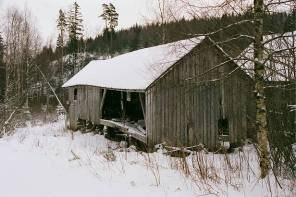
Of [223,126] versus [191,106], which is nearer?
[191,106]

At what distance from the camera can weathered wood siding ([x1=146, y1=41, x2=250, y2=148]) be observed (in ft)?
51.3

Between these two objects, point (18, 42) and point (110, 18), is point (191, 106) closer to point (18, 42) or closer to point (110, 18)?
point (18, 42)

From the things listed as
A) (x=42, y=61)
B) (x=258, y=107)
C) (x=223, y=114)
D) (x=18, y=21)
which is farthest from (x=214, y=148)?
(x=42, y=61)

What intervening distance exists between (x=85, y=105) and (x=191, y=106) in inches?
391

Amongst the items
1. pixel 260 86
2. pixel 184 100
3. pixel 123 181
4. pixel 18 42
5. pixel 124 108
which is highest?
pixel 18 42

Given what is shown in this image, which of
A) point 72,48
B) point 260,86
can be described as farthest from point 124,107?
point 72,48

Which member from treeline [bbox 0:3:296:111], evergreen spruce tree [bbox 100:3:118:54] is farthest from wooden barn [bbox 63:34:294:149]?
evergreen spruce tree [bbox 100:3:118:54]

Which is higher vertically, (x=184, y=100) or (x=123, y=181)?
(x=184, y=100)

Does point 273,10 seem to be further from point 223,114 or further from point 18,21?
point 18,21

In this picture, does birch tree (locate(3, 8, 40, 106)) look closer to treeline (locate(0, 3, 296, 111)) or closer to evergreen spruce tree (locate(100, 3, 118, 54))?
treeline (locate(0, 3, 296, 111))

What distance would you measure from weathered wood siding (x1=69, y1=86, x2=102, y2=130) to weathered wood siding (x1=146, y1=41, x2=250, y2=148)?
6606mm

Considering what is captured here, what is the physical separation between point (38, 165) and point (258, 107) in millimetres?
4999

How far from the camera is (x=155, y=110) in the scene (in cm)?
1566

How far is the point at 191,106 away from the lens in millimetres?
16656
